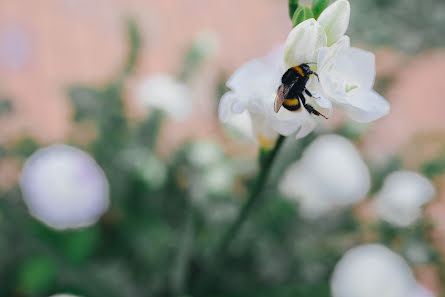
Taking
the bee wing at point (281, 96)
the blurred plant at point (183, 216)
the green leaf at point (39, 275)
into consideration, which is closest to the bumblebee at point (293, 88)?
the bee wing at point (281, 96)

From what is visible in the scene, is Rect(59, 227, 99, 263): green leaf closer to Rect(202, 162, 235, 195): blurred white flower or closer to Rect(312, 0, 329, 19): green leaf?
Rect(202, 162, 235, 195): blurred white flower

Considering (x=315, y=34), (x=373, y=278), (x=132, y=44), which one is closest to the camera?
(x=315, y=34)

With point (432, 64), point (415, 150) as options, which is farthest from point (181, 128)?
point (432, 64)

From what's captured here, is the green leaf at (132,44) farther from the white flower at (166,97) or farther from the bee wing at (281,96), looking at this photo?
the bee wing at (281,96)

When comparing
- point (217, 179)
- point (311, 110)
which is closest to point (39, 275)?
point (217, 179)

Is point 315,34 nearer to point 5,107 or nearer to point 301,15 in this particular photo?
point 301,15

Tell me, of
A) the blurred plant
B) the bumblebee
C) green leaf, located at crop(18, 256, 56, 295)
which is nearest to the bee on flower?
the bumblebee
